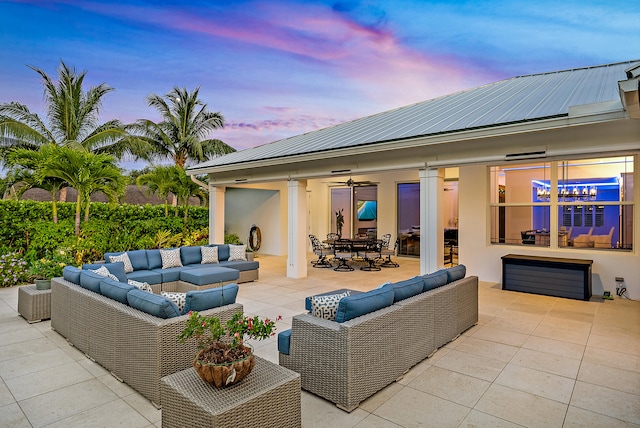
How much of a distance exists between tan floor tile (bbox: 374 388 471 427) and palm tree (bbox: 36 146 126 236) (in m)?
8.07

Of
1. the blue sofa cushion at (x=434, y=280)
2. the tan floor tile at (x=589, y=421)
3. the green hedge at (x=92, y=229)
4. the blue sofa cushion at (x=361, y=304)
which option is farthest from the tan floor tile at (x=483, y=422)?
the green hedge at (x=92, y=229)

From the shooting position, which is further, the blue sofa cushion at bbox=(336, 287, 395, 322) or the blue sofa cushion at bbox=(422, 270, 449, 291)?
the blue sofa cushion at bbox=(422, 270, 449, 291)

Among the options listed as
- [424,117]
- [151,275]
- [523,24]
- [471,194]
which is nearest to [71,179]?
[151,275]

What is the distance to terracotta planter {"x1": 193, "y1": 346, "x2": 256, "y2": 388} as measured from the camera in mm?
2336

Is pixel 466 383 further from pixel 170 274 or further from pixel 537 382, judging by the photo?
pixel 170 274

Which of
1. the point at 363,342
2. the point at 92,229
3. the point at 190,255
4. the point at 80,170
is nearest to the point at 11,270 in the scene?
the point at 92,229

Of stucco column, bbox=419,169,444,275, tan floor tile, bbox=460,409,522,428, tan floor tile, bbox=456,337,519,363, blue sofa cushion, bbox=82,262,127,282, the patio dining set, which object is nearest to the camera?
tan floor tile, bbox=460,409,522,428

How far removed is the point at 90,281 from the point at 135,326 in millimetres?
1472

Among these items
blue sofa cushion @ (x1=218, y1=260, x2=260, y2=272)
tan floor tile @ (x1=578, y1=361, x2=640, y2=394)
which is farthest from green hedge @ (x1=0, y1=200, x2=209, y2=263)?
tan floor tile @ (x1=578, y1=361, x2=640, y2=394)

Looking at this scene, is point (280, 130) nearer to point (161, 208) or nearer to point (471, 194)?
point (161, 208)

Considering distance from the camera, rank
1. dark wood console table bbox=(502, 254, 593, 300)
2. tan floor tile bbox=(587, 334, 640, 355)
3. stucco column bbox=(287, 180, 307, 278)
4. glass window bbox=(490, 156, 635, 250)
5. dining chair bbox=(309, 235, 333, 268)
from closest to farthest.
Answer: tan floor tile bbox=(587, 334, 640, 355) < dark wood console table bbox=(502, 254, 593, 300) < glass window bbox=(490, 156, 635, 250) < stucco column bbox=(287, 180, 307, 278) < dining chair bbox=(309, 235, 333, 268)

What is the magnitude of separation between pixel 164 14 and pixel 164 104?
20.4ft

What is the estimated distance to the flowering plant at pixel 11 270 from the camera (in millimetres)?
7797

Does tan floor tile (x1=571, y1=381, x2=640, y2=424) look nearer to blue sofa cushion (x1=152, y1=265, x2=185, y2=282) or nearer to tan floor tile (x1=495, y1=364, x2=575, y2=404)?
tan floor tile (x1=495, y1=364, x2=575, y2=404)
